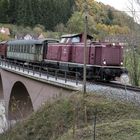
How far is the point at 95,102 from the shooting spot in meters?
20.0

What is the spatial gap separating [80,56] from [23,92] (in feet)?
51.2

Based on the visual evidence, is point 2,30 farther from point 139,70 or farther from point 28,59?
point 139,70

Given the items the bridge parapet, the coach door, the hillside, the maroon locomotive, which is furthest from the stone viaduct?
the hillside

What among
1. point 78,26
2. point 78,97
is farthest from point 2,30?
point 78,97

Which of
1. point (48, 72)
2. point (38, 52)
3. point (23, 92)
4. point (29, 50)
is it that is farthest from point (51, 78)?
point (29, 50)

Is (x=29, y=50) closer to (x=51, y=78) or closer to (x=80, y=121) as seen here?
(x=51, y=78)

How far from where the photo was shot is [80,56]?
30.8 metres

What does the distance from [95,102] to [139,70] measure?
16870 mm

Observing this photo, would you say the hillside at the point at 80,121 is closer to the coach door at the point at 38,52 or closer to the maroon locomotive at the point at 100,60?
the maroon locomotive at the point at 100,60

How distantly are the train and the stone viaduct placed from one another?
2.21m

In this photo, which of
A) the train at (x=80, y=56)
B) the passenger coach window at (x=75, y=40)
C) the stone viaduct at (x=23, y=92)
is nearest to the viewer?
the train at (x=80, y=56)

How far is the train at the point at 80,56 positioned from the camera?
28.5 m

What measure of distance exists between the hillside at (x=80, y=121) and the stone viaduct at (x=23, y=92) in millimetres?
5126

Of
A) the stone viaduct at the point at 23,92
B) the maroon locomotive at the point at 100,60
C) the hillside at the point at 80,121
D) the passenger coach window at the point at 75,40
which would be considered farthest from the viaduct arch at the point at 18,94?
the hillside at the point at 80,121
